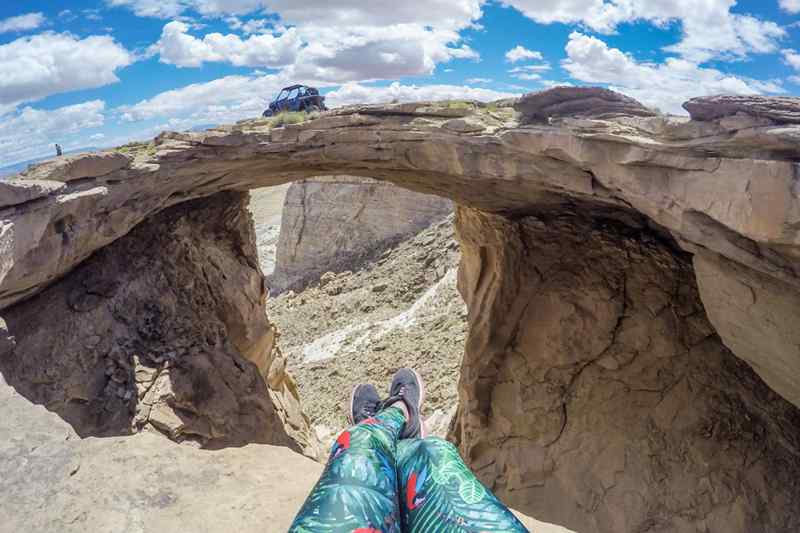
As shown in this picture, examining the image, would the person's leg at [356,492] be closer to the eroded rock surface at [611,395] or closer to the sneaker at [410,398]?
the sneaker at [410,398]

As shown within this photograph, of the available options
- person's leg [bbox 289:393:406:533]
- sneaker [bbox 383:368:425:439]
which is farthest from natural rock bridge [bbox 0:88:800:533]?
person's leg [bbox 289:393:406:533]

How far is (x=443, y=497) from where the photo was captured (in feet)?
7.63

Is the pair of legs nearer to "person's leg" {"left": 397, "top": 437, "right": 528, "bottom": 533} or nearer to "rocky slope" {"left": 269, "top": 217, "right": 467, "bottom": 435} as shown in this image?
"person's leg" {"left": 397, "top": 437, "right": 528, "bottom": 533}

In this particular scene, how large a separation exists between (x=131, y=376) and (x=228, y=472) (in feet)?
7.10

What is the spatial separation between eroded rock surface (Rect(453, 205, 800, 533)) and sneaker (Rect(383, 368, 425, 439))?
2524 millimetres

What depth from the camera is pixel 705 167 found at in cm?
354

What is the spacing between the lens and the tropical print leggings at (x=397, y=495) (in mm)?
2105

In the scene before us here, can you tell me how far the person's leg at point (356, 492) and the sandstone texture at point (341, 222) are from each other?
16.4 meters

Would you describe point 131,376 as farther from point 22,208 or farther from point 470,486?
point 470,486

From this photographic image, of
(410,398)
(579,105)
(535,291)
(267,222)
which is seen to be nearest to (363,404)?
(410,398)

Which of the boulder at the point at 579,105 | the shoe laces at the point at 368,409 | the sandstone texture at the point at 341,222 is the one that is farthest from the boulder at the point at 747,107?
the sandstone texture at the point at 341,222

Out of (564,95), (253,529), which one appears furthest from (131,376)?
(564,95)

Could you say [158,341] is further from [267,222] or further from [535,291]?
[267,222]

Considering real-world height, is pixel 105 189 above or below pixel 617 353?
above
